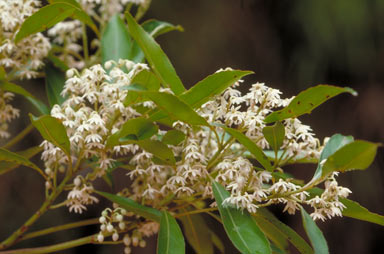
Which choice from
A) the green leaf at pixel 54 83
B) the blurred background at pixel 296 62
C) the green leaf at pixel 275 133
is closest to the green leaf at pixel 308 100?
the green leaf at pixel 275 133

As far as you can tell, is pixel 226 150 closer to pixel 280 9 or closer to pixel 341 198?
pixel 341 198

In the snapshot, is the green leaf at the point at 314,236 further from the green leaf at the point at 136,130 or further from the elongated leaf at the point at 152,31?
the elongated leaf at the point at 152,31

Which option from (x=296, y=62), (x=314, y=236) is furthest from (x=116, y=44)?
(x=296, y=62)

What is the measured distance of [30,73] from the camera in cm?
97

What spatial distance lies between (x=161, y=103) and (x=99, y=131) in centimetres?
17

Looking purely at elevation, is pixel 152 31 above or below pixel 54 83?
above

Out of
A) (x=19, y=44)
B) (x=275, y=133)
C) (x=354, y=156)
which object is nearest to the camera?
(x=354, y=156)

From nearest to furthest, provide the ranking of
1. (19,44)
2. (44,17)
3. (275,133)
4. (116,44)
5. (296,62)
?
(275,133) → (44,17) → (19,44) → (116,44) → (296,62)

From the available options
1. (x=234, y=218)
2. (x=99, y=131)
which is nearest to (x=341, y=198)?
(x=234, y=218)

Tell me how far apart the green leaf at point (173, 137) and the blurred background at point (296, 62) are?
4.96 ft

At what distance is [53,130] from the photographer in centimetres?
71

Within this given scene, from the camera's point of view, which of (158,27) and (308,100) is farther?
(158,27)

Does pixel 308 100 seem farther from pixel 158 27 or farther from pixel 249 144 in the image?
pixel 158 27

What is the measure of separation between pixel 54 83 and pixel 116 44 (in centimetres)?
16
